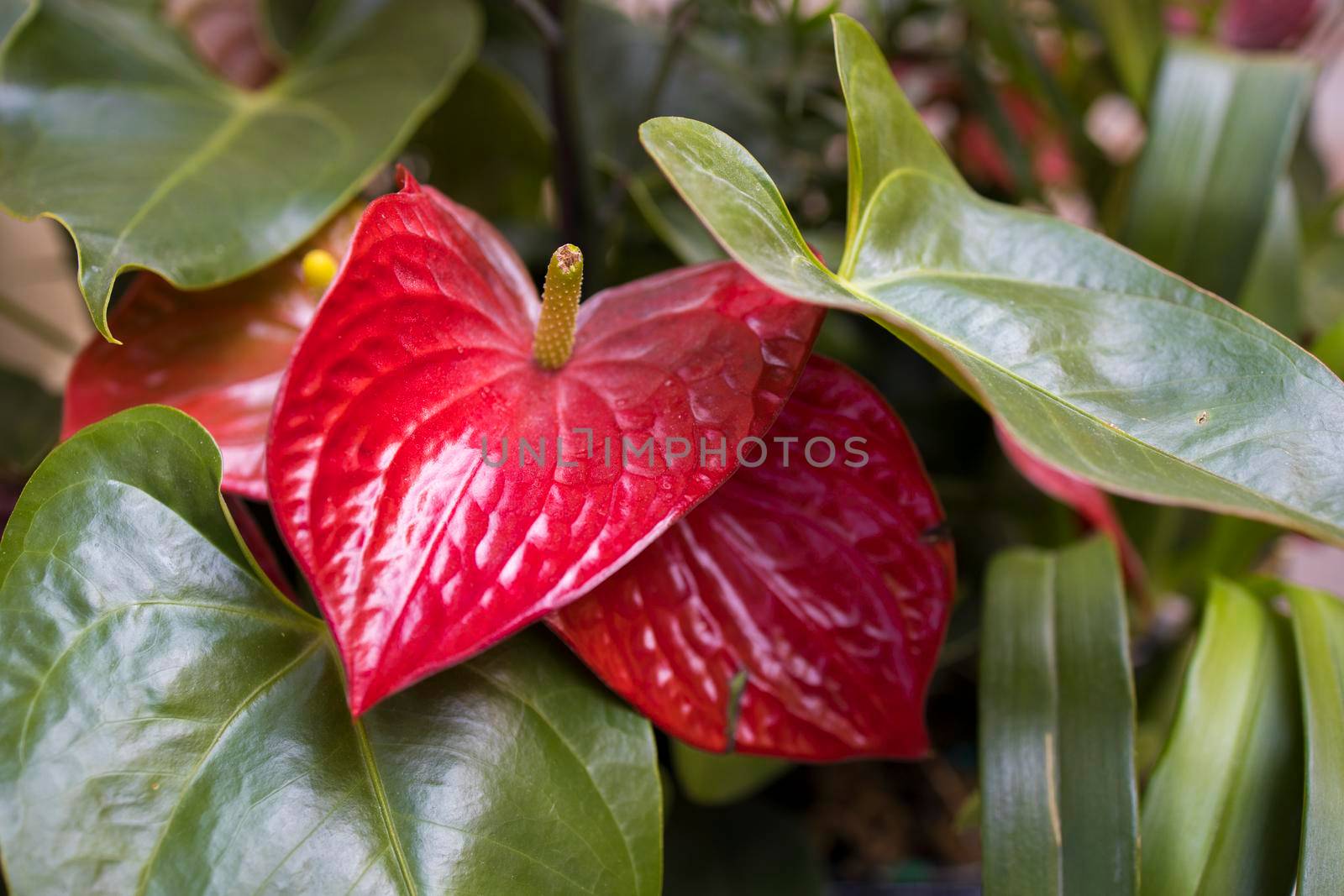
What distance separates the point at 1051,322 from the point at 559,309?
210 mm

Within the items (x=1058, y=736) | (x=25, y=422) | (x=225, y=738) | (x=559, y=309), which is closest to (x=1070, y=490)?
(x=1058, y=736)

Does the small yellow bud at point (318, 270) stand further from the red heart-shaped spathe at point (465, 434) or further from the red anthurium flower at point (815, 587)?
the red anthurium flower at point (815, 587)

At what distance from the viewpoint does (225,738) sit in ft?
1.06

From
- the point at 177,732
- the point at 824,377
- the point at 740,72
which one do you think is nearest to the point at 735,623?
the point at 824,377

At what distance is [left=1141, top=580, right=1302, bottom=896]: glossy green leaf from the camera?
0.40m

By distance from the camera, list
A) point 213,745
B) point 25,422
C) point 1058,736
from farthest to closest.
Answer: point 25,422 → point 1058,736 → point 213,745

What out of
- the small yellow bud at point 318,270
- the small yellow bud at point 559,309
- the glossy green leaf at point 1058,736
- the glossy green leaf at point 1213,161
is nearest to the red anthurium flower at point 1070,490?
the glossy green leaf at point 1058,736

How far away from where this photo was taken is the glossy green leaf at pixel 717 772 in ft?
1.72

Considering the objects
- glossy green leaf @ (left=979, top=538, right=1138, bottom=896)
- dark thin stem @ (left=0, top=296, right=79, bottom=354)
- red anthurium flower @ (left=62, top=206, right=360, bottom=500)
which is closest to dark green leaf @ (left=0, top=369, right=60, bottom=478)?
dark thin stem @ (left=0, top=296, right=79, bottom=354)

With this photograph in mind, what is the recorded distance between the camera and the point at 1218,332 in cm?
38

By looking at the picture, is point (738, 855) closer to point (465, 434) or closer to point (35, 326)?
point (465, 434)

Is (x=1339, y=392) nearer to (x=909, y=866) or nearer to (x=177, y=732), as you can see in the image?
(x=177, y=732)

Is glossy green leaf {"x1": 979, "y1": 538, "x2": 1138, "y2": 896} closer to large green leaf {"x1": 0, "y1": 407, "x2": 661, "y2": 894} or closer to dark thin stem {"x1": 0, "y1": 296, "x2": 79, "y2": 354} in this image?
large green leaf {"x1": 0, "y1": 407, "x2": 661, "y2": 894}

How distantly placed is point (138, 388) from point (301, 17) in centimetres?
43
